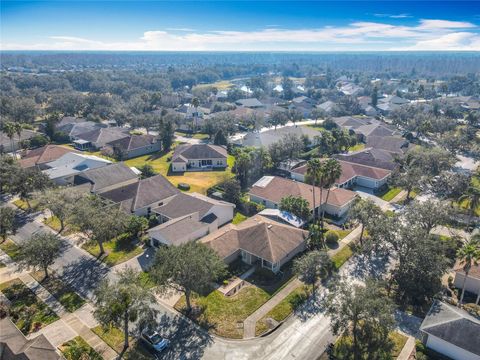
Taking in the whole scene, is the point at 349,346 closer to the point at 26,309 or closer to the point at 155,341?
the point at 155,341

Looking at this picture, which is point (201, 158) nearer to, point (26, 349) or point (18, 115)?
point (26, 349)

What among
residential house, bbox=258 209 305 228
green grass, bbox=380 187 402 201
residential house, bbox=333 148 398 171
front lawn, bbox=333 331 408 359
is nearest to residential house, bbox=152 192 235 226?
residential house, bbox=258 209 305 228

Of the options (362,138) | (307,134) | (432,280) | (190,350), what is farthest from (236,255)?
(362,138)

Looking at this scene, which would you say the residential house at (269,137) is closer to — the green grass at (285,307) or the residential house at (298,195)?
the residential house at (298,195)

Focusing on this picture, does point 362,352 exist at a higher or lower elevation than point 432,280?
lower

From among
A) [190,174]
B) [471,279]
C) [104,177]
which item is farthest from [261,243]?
[190,174]

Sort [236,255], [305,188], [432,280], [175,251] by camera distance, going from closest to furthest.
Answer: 1. [175,251]
2. [432,280]
3. [236,255]
4. [305,188]

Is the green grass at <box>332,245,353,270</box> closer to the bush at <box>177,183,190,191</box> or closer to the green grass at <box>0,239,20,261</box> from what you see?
the bush at <box>177,183,190,191</box>
